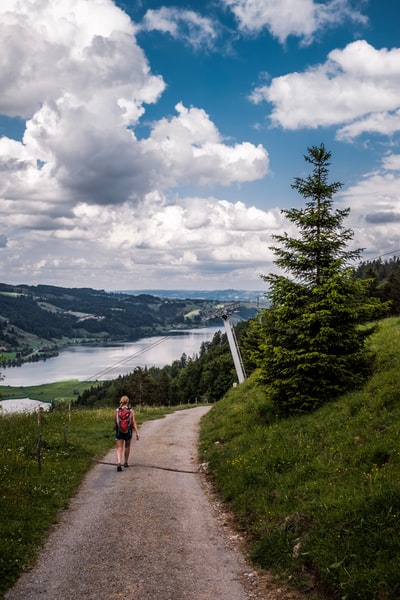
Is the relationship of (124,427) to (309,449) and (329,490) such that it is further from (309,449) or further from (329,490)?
(329,490)

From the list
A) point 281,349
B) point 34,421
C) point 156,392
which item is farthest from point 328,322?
point 156,392

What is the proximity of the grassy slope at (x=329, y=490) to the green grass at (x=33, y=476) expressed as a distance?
4.32 meters

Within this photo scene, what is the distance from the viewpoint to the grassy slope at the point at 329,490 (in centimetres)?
657

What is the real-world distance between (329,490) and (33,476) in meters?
8.16

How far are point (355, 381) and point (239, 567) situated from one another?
8.75m

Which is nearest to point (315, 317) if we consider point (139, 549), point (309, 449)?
point (309, 449)

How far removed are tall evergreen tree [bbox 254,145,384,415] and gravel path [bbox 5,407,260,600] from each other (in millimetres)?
4754

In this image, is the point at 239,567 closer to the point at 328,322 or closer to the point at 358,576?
the point at 358,576

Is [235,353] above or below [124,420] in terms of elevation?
below

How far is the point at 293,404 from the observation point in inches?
599

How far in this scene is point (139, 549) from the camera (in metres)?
8.11

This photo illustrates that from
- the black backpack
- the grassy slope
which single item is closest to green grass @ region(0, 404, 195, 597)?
the black backpack

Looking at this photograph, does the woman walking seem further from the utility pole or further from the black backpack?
the utility pole

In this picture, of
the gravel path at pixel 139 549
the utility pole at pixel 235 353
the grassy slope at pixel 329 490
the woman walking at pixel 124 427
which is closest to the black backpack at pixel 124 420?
the woman walking at pixel 124 427
